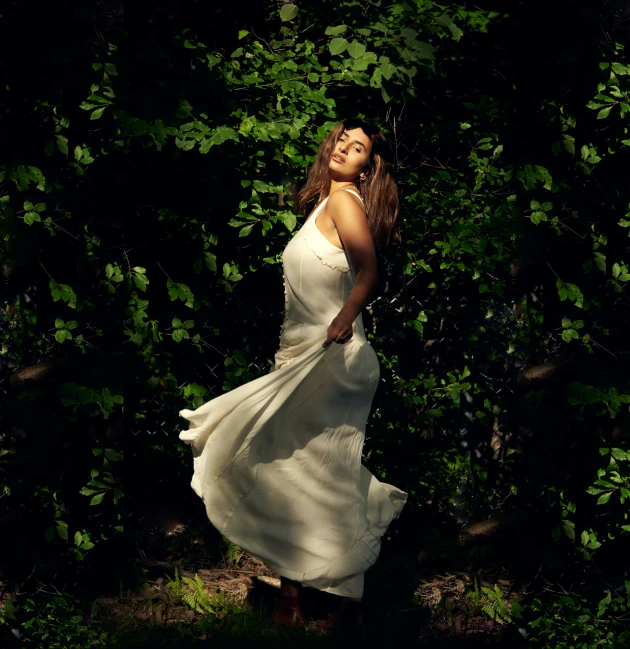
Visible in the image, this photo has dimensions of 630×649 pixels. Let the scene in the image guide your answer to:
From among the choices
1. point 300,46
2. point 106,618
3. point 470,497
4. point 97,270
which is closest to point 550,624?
point 470,497

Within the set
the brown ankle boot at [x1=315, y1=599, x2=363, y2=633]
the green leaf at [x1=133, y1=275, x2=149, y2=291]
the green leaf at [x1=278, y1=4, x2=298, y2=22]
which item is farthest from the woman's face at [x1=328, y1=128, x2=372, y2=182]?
the brown ankle boot at [x1=315, y1=599, x2=363, y2=633]

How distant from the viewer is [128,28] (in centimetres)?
524

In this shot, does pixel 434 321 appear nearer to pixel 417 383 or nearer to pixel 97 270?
pixel 417 383

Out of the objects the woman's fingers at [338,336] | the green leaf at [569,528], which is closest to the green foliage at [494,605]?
the green leaf at [569,528]

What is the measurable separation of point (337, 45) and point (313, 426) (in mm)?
1963

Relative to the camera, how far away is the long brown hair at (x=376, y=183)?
173 inches

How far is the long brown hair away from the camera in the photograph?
4.38 meters

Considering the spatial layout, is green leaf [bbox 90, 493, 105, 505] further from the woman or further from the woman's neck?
the woman's neck

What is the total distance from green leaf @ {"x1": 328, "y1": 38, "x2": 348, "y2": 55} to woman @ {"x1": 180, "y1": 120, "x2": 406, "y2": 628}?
610mm

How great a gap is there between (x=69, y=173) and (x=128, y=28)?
0.89 metres

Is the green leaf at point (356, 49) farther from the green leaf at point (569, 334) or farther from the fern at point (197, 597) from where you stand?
the fern at point (197, 597)

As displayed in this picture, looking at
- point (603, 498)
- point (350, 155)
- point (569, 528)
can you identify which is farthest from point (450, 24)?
point (569, 528)

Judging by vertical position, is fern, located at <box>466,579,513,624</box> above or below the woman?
below

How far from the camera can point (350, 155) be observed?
4359 millimetres
